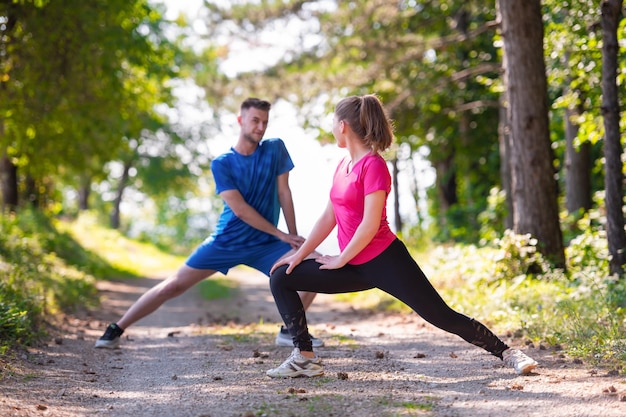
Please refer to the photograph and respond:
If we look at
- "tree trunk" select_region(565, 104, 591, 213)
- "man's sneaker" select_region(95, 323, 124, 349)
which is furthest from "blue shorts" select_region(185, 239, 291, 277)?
"tree trunk" select_region(565, 104, 591, 213)

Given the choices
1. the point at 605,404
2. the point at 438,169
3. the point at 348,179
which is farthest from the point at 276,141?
the point at 438,169

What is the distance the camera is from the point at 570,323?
7.22 metres

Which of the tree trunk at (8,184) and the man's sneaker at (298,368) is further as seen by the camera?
the tree trunk at (8,184)

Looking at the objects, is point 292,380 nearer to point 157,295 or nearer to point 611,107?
point 157,295

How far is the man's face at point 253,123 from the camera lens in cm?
717

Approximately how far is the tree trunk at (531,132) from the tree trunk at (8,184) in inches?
602

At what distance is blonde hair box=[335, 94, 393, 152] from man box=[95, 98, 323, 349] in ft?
5.72

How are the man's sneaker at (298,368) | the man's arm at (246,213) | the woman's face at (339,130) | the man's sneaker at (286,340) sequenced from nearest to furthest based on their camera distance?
1. the woman's face at (339,130)
2. the man's sneaker at (298,368)
3. the man's arm at (246,213)
4. the man's sneaker at (286,340)

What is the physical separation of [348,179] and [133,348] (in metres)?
3.69

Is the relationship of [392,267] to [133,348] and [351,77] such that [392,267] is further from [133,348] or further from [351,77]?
[351,77]

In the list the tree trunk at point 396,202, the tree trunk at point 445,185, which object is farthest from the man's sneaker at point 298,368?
the tree trunk at point 396,202

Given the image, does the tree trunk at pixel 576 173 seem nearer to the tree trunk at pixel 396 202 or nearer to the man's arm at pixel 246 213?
the tree trunk at pixel 396 202

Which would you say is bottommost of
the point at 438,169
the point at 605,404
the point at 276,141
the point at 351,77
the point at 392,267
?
the point at 605,404

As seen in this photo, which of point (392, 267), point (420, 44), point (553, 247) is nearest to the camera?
point (392, 267)
